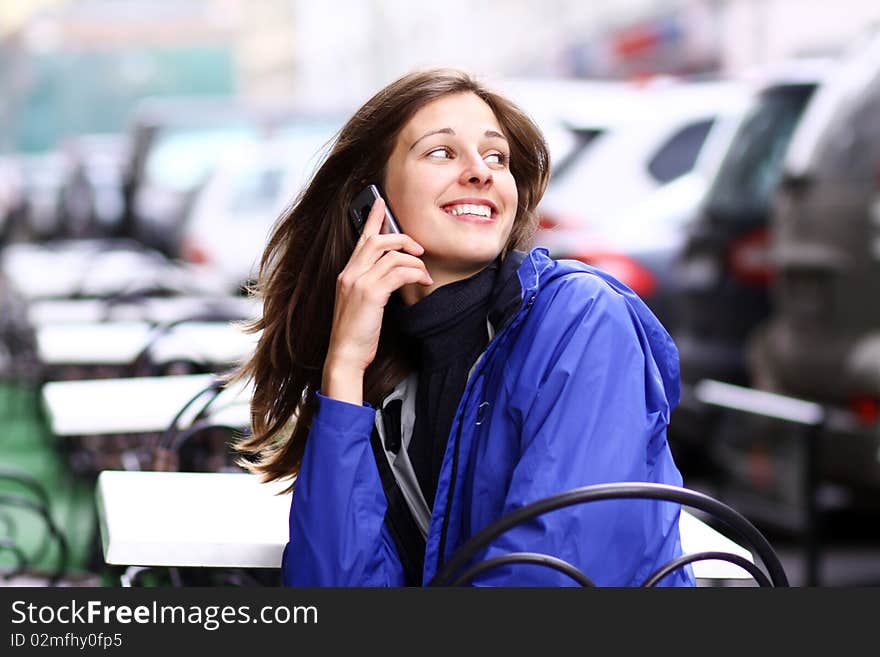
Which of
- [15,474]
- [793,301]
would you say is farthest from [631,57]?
[15,474]

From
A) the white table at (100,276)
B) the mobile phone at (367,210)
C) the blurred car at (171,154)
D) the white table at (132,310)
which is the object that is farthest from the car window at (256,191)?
the mobile phone at (367,210)

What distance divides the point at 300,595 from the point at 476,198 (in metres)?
0.85

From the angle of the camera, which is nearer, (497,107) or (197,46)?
(497,107)

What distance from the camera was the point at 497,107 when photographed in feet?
8.48

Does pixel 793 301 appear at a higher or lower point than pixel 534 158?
lower

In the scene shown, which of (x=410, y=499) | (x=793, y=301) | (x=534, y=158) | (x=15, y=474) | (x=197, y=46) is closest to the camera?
(x=410, y=499)

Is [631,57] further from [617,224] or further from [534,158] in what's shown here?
[534,158]

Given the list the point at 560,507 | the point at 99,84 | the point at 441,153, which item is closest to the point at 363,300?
the point at 441,153

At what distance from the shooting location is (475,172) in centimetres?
247

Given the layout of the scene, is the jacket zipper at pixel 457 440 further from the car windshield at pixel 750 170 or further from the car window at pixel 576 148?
the car window at pixel 576 148

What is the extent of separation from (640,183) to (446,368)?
5237mm

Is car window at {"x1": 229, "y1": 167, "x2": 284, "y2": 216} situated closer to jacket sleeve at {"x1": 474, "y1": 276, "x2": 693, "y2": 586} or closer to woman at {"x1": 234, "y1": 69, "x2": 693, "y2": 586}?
woman at {"x1": 234, "y1": 69, "x2": 693, "y2": 586}

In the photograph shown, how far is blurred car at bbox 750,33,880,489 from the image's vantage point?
5285 millimetres

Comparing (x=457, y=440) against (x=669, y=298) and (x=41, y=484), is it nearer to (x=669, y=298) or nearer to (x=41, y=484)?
(x=669, y=298)
